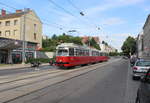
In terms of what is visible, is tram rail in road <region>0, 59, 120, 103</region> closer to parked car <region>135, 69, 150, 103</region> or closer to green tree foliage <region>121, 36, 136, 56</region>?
parked car <region>135, 69, 150, 103</region>

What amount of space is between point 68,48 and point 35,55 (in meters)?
25.8

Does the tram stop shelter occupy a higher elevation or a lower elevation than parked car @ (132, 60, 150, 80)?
higher

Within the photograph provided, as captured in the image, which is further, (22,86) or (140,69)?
(140,69)

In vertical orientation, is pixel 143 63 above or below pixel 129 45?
below

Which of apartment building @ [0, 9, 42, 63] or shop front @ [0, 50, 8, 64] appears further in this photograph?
apartment building @ [0, 9, 42, 63]

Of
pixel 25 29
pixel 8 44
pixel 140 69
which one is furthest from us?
pixel 25 29

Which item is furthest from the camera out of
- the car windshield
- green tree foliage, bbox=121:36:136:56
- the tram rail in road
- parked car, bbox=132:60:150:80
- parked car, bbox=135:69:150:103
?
green tree foliage, bbox=121:36:136:56

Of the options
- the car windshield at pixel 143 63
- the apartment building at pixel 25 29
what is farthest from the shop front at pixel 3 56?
the car windshield at pixel 143 63

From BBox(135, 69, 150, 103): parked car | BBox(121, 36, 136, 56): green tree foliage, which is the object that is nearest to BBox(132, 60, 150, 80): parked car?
BBox(135, 69, 150, 103): parked car

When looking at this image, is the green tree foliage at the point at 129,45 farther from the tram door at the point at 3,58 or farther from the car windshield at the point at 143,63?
the car windshield at the point at 143,63

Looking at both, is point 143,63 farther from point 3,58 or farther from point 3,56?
point 3,58

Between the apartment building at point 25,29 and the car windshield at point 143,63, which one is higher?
the apartment building at point 25,29

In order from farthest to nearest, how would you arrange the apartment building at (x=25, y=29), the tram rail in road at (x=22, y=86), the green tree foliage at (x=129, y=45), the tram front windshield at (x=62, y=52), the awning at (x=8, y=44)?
the green tree foliage at (x=129, y=45) → the apartment building at (x=25, y=29) → the awning at (x=8, y=44) → the tram front windshield at (x=62, y=52) → the tram rail in road at (x=22, y=86)

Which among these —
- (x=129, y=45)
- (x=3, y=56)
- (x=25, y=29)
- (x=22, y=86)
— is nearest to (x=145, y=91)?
(x=22, y=86)
